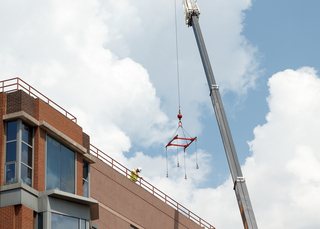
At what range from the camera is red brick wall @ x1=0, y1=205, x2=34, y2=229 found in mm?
22078

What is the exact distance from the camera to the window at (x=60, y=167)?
81.7 feet

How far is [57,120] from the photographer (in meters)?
26.4

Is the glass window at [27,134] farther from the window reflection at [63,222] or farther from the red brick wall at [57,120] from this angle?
the window reflection at [63,222]

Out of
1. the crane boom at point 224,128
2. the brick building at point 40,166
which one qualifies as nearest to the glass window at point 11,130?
the brick building at point 40,166

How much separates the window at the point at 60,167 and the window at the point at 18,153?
1.14m

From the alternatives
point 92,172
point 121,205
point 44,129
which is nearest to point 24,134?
point 44,129

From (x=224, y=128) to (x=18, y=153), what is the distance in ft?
65.9

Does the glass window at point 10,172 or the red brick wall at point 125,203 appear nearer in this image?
the glass window at point 10,172

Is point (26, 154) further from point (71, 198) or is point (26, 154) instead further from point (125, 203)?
point (125, 203)

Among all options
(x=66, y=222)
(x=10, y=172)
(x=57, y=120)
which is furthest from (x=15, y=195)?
(x=57, y=120)

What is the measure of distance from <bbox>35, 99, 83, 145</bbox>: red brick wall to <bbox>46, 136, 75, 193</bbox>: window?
35.3 inches

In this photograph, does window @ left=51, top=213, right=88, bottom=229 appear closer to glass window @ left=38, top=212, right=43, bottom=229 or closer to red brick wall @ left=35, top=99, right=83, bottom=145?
glass window @ left=38, top=212, right=43, bottom=229

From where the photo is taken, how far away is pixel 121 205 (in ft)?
122

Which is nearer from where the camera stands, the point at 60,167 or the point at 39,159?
the point at 39,159
